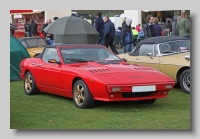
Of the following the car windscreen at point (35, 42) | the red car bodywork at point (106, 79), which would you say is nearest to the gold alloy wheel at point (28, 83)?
the red car bodywork at point (106, 79)

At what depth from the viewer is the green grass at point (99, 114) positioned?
714 centimetres

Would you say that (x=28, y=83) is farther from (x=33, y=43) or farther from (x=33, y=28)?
(x=33, y=28)

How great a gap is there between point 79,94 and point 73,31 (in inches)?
285

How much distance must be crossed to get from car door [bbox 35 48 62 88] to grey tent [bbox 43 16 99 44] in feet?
17.1

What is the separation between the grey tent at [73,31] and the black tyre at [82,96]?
22.1 ft

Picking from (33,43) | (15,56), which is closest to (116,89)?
(15,56)

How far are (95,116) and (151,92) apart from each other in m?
1.16

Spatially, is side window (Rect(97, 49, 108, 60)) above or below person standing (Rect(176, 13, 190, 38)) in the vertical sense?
below

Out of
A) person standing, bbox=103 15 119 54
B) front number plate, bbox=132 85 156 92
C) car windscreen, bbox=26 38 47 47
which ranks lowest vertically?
front number plate, bbox=132 85 156 92

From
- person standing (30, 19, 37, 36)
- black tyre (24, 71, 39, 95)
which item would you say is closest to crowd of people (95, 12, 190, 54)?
black tyre (24, 71, 39, 95)

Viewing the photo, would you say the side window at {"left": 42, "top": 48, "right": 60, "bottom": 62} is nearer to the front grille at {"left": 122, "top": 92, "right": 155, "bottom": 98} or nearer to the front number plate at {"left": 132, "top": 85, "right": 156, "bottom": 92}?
the front grille at {"left": 122, "top": 92, "right": 155, "bottom": 98}

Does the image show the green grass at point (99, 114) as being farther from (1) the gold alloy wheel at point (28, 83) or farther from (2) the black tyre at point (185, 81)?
(1) the gold alloy wheel at point (28, 83)

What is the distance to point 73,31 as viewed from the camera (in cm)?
1565

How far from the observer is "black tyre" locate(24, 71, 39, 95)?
1027cm
